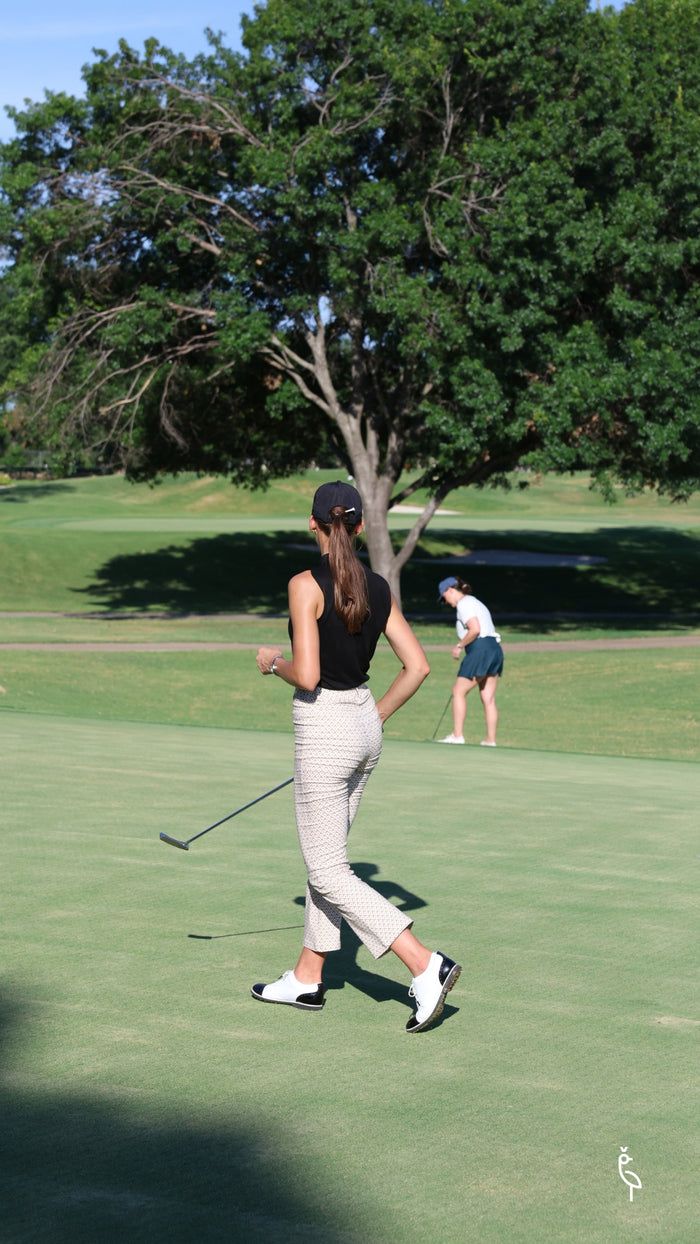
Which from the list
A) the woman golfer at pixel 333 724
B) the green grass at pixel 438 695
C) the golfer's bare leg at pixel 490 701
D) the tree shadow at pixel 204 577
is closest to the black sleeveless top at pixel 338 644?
the woman golfer at pixel 333 724

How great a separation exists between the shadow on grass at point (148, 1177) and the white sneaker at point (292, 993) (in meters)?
0.94

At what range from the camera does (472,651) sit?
16.8 meters

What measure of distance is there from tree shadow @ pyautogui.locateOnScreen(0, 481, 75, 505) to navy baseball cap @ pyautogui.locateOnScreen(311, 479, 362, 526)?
72154mm

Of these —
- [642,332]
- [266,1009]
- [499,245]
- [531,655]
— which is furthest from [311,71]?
[266,1009]

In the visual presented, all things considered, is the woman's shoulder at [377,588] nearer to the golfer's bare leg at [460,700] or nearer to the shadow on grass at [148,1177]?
the shadow on grass at [148,1177]

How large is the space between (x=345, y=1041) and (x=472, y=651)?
455 inches

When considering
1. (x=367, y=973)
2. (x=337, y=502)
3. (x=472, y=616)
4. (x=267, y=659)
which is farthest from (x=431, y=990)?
(x=472, y=616)

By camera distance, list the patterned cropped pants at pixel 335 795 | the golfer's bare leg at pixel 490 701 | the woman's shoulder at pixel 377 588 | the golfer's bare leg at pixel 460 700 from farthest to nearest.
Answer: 1. the golfer's bare leg at pixel 490 701
2. the golfer's bare leg at pixel 460 700
3. the woman's shoulder at pixel 377 588
4. the patterned cropped pants at pixel 335 795

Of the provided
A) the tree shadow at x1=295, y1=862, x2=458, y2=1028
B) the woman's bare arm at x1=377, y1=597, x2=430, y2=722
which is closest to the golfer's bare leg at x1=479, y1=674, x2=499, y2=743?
the tree shadow at x1=295, y1=862, x2=458, y2=1028

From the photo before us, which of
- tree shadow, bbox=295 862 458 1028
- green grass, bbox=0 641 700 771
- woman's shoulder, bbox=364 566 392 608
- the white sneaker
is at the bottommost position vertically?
green grass, bbox=0 641 700 771

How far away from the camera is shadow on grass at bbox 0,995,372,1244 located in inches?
145

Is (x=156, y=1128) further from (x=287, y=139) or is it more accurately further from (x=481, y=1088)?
(x=287, y=139)

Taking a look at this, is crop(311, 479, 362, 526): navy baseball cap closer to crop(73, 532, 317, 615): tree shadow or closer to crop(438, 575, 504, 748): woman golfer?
crop(438, 575, 504, 748): woman golfer

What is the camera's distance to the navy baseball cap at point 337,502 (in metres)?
5.62
